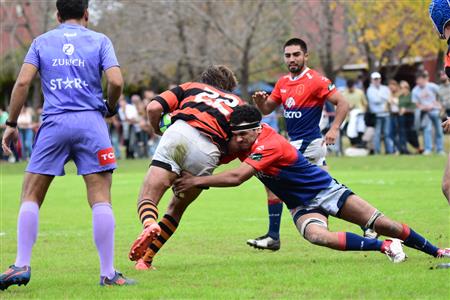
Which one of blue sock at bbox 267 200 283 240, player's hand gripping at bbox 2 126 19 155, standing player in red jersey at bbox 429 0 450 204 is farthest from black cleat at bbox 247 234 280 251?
player's hand gripping at bbox 2 126 19 155

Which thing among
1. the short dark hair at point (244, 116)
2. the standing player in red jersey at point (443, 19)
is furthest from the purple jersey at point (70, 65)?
the standing player in red jersey at point (443, 19)

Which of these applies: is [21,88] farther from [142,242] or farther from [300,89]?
[300,89]

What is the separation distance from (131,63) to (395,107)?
562 inches

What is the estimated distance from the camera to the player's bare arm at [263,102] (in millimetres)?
10750

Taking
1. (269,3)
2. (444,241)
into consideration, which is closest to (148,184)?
(444,241)

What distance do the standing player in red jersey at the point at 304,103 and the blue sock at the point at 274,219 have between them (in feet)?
2.37

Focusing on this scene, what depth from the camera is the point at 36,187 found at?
7.70m

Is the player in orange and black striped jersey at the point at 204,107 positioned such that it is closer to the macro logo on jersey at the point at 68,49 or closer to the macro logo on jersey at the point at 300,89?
the macro logo on jersey at the point at 68,49

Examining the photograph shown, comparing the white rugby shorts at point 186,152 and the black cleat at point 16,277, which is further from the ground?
the white rugby shorts at point 186,152

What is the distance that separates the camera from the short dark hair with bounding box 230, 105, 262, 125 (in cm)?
Result: 828

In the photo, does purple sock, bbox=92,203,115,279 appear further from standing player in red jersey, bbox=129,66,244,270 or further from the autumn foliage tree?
the autumn foliage tree

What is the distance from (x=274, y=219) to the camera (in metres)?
10.5

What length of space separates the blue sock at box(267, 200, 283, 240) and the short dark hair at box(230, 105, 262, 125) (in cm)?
237

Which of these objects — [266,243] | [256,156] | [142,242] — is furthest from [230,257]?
[142,242]
